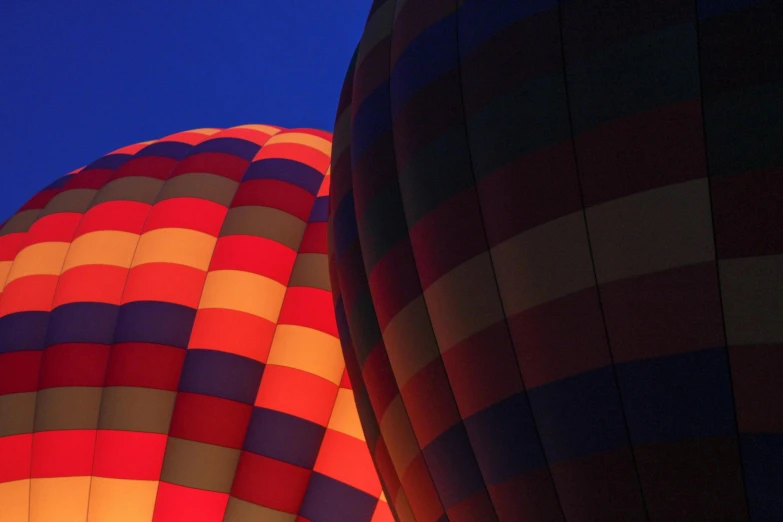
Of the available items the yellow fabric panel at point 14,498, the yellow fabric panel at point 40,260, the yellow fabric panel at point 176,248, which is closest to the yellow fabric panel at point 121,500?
the yellow fabric panel at point 14,498

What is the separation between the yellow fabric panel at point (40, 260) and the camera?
628 centimetres

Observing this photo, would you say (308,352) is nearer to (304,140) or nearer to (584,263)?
(304,140)

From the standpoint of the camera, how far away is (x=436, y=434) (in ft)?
12.0

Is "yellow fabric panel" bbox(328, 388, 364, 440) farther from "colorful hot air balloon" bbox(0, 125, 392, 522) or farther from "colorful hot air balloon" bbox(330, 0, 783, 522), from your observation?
"colorful hot air balloon" bbox(330, 0, 783, 522)

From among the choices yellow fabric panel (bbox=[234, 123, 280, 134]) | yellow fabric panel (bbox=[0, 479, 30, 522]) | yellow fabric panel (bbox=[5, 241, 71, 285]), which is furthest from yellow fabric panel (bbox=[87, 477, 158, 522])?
yellow fabric panel (bbox=[234, 123, 280, 134])

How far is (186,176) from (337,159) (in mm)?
2202

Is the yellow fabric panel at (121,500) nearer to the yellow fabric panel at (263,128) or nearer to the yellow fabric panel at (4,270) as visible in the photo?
the yellow fabric panel at (4,270)

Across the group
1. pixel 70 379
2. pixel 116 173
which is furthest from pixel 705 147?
pixel 116 173

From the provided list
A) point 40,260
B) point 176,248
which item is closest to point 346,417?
point 176,248

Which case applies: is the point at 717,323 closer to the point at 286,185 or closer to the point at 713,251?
the point at 713,251

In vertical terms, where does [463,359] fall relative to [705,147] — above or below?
below

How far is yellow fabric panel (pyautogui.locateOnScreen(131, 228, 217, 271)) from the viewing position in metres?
6.00

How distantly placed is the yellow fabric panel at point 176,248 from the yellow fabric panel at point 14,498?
160 centimetres

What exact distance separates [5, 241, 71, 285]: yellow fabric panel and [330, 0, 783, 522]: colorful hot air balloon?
3.26 meters
